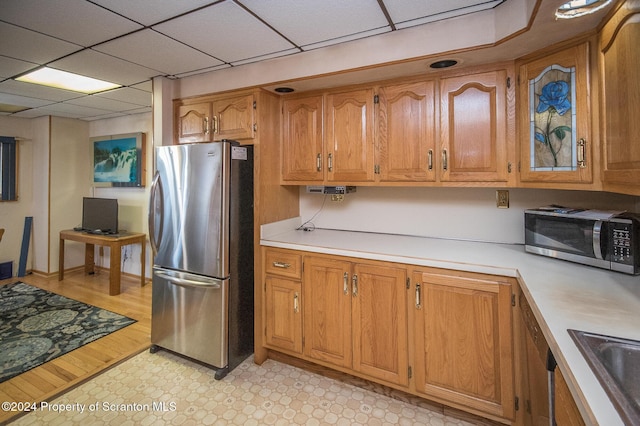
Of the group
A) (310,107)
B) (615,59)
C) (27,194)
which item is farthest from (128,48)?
(27,194)

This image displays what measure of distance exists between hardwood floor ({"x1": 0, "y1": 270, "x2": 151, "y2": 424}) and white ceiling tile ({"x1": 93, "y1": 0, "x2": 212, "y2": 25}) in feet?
7.89

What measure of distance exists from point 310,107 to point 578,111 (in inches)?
65.2

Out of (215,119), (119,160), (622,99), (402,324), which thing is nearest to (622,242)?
(622,99)

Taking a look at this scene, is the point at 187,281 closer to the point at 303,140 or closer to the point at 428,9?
the point at 303,140

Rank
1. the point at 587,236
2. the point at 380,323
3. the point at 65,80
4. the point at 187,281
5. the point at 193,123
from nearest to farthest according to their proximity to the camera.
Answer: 1. the point at 587,236
2. the point at 380,323
3. the point at 187,281
4. the point at 193,123
5. the point at 65,80

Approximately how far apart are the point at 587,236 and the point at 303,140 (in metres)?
1.86

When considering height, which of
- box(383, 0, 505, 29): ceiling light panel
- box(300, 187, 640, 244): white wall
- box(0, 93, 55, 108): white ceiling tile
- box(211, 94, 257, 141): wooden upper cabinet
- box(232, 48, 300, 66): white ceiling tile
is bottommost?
box(300, 187, 640, 244): white wall

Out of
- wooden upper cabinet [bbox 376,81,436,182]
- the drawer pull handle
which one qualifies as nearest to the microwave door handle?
wooden upper cabinet [bbox 376,81,436,182]

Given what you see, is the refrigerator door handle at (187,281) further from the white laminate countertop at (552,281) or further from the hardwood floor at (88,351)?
the hardwood floor at (88,351)

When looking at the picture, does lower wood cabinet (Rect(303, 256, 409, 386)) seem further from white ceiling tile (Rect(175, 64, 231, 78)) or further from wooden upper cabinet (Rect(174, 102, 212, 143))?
white ceiling tile (Rect(175, 64, 231, 78))

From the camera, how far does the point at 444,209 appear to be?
7.40 ft

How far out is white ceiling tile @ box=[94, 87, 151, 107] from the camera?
308 cm

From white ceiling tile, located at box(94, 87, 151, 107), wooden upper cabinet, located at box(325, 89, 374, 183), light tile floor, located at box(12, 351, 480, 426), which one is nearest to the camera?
light tile floor, located at box(12, 351, 480, 426)

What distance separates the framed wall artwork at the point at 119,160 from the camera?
13.6 feet
